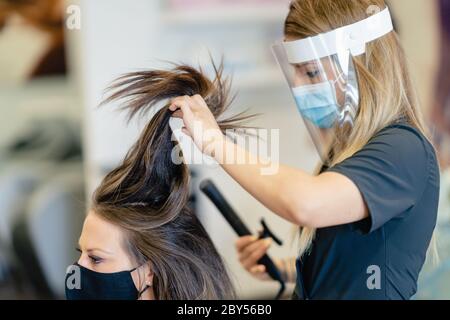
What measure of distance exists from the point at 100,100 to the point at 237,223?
37 centimetres

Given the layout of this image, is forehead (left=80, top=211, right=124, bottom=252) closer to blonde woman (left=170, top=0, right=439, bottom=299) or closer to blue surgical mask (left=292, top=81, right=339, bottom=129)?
blonde woman (left=170, top=0, right=439, bottom=299)

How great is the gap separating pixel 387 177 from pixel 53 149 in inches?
48.8

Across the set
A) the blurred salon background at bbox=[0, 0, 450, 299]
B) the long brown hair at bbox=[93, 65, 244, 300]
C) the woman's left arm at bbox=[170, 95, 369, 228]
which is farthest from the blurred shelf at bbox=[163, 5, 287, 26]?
the woman's left arm at bbox=[170, 95, 369, 228]

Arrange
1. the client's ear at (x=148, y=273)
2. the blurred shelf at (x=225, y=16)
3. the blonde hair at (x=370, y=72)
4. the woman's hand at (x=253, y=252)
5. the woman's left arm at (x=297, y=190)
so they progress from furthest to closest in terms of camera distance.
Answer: the blurred shelf at (x=225, y=16) → the woman's hand at (x=253, y=252) → the client's ear at (x=148, y=273) → the blonde hair at (x=370, y=72) → the woman's left arm at (x=297, y=190)

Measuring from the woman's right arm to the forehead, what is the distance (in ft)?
0.94

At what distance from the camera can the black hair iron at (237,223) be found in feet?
4.22

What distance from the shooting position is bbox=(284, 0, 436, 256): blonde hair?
1073 mm

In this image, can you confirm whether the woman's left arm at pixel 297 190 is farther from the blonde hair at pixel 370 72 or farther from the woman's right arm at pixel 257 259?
the woman's right arm at pixel 257 259

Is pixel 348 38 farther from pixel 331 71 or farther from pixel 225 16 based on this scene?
pixel 225 16

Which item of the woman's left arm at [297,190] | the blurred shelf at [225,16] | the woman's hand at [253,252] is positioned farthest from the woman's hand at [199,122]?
the blurred shelf at [225,16]
